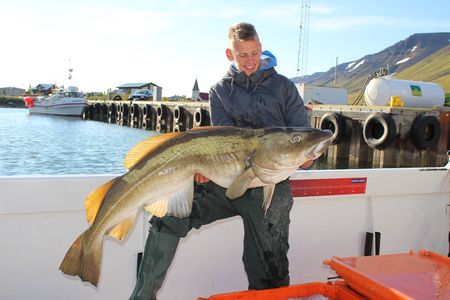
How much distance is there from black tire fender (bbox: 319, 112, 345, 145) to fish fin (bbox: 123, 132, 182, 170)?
1792 centimetres

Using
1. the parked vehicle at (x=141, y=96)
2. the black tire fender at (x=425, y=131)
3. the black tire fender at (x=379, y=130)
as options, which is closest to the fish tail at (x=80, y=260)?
the black tire fender at (x=379, y=130)

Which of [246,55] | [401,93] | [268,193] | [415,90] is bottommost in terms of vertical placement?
[268,193]

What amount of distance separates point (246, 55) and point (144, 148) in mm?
920

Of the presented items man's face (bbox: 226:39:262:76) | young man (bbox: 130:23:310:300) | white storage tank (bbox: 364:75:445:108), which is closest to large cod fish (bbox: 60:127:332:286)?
young man (bbox: 130:23:310:300)

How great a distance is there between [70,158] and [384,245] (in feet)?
60.4

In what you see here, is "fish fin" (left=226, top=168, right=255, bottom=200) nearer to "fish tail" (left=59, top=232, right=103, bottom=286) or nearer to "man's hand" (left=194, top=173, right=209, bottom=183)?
"man's hand" (left=194, top=173, right=209, bottom=183)

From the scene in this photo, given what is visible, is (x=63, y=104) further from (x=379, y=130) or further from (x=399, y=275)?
(x=399, y=275)

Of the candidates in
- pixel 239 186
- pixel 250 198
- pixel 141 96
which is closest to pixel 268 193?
pixel 239 186

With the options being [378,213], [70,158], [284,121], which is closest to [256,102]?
[284,121]

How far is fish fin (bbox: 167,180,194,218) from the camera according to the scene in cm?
281

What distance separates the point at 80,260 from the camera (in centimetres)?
265

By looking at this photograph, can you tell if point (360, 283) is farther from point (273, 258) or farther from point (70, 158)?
point (70, 158)

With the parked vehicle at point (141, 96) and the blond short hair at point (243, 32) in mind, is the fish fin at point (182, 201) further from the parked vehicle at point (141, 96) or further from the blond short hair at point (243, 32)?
the parked vehicle at point (141, 96)

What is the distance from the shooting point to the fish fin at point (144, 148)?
109 inches
